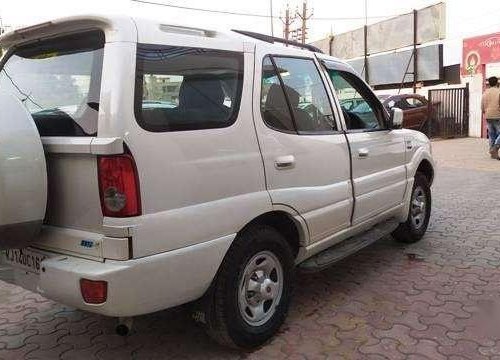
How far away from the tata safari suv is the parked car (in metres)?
14.2

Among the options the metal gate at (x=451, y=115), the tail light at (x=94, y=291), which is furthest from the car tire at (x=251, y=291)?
the metal gate at (x=451, y=115)

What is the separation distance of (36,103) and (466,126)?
56.2 ft

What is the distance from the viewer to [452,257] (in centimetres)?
501

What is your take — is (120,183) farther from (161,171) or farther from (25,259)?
(25,259)

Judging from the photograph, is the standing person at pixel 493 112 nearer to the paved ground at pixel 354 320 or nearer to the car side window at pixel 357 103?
the paved ground at pixel 354 320

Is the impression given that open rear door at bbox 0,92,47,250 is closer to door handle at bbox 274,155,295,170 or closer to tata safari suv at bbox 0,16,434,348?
tata safari suv at bbox 0,16,434,348

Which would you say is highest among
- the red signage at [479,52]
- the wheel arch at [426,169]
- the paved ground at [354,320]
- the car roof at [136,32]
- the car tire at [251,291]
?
the red signage at [479,52]

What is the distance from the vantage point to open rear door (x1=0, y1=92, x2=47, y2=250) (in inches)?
100

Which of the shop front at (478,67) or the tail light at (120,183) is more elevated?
the shop front at (478,67)

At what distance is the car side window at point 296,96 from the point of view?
3432 mm

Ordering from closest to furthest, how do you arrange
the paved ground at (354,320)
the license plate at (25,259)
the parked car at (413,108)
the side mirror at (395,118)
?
the license plate at (25,259) → the paved ground at (354,320) → the side mirror at (395,118) → the parked car at (413,108)

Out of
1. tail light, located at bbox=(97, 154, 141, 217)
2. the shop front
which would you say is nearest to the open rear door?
tail light, located at bbox=(97, 154, 141, 217)

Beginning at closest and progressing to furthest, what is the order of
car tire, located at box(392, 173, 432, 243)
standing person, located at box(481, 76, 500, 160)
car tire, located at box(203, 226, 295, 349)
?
car tire, located at box(203, 226, 295, 349)
car tire, located at box(392, 173, 432, 243)
standing person, located at box(481, 76, 500, 160)

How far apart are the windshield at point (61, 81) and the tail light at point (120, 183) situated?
0.20 m
